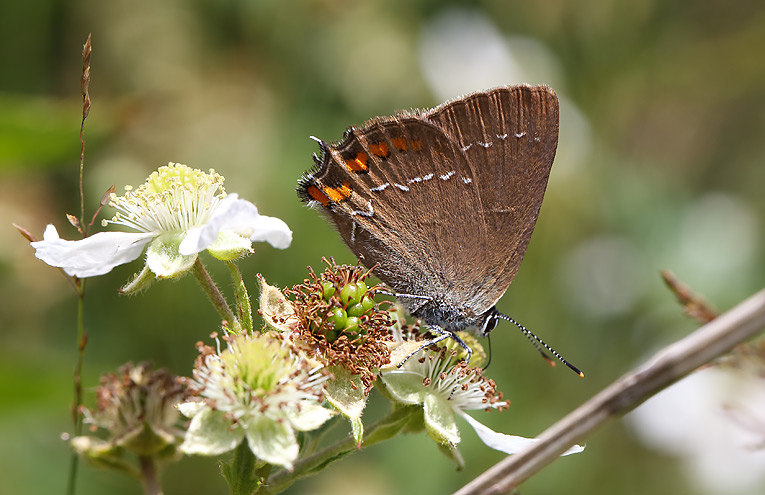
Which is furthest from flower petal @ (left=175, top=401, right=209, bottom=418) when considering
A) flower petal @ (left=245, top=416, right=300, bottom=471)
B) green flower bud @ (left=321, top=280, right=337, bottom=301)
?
green flower bud @ (left=321, top=280, right=337, bottom=301)

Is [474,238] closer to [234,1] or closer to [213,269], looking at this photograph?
[213,269]

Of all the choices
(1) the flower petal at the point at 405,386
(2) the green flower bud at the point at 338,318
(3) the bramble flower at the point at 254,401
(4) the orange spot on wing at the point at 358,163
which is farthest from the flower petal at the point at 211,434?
(4) the orange spot on wing at the point at 358,163

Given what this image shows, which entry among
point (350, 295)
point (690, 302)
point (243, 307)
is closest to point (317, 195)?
point (350, 295)

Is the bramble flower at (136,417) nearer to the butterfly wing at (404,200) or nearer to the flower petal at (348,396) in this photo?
the flower petal at (348,396)

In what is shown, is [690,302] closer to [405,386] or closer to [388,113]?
[405,386]

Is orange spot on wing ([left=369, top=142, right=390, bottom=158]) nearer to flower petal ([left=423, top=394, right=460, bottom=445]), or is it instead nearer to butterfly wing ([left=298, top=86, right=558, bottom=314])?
butterfly wing ([left=298, top=86, right=558, bottom=314])

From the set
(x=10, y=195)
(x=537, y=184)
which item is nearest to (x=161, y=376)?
(x=537, y=184)
